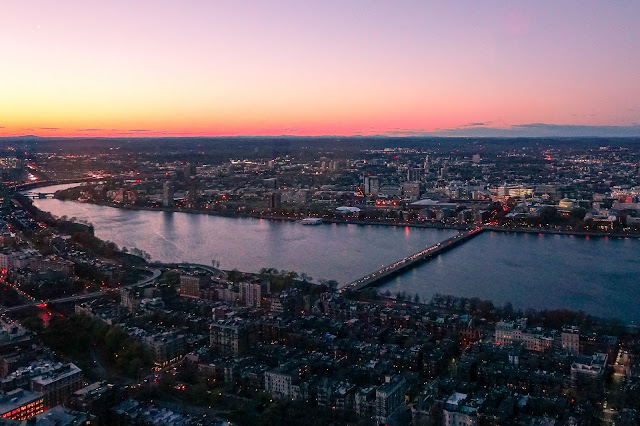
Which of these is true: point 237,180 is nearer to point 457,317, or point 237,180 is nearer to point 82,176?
point 82,176

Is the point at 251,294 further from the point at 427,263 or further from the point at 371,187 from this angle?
the point at 371,187

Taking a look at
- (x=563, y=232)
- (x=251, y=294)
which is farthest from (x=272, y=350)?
(x=563, y=232)

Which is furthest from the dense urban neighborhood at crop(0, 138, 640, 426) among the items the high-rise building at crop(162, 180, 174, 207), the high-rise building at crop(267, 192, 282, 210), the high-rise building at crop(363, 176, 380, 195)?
the high-rise building at crop(363, 176, 380, 195)

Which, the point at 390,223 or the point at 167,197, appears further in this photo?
the point at 167,197

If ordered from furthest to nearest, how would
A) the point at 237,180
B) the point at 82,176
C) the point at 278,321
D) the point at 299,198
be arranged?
1. the point at 82,176
2. the point at 237,180
3. the point at 299,198
4. the point at 278,321

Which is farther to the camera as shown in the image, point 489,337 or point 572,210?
point 572,210

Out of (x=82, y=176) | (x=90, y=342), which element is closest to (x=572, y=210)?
(x=90, y=342)

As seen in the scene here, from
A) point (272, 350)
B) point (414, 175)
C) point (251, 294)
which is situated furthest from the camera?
point (414, 175)

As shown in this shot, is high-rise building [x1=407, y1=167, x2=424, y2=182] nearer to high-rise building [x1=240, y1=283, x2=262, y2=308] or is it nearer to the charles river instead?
the charles river
